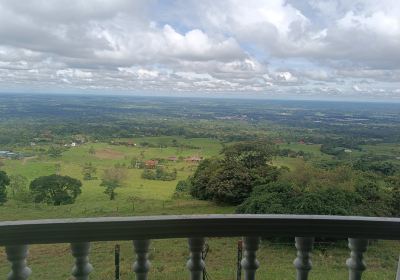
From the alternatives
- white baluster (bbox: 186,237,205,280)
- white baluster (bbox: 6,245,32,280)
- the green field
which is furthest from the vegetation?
white baluster (bbox: 186,237,205,280)

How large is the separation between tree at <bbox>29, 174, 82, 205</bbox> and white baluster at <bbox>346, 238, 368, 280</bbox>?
9699mm

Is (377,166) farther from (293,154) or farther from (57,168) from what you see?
(57,168)

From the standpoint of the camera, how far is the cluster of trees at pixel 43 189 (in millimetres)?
9328

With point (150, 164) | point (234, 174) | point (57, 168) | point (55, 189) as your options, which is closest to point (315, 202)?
point (234, 174)

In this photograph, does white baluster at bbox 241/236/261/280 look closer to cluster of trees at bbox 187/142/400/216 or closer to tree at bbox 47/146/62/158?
cluster of trees at bbox 187/142/400/216

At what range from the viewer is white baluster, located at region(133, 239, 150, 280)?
1336 millimetres

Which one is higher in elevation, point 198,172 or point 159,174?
point 198,172

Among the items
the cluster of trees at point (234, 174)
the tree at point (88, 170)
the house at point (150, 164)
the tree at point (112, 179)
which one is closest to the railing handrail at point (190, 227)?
the cluster of trees at point (234, 174)

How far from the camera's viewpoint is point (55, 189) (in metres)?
11.6

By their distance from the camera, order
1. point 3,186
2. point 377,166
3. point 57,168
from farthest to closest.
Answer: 1. point 377,166
2. point 57,168
3. point 3,186

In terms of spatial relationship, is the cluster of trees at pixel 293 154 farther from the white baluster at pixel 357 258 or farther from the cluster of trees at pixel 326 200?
the white baluster at pixel 357 258

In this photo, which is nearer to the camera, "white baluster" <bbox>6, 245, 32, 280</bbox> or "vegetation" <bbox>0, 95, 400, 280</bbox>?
"white baluster" <bbox>6, 245, 32, 280</bbox>

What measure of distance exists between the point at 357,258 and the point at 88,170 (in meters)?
14.7

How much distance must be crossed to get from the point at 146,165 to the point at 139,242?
1719 centimetres
